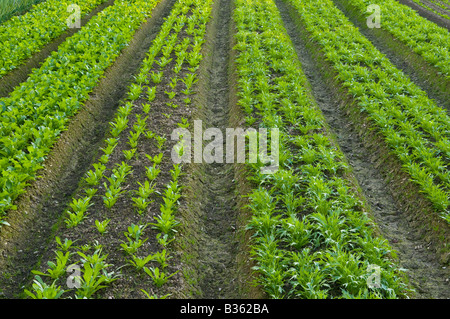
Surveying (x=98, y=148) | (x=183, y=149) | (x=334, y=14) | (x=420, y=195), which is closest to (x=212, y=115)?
(x=183, y=149)

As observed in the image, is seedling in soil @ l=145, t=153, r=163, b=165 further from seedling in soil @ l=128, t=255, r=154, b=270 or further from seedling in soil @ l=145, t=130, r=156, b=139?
seedling in soil @ l=128, t=255, r=154, b=270

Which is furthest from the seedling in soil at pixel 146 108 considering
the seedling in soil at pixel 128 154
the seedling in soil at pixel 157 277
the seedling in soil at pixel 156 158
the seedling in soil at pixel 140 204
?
the seedling in soil at pixel 157 277

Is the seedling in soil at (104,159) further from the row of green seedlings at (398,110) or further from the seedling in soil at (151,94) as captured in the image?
the row of green seedlings at (398,110)

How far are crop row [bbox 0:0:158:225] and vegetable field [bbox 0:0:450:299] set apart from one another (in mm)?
46

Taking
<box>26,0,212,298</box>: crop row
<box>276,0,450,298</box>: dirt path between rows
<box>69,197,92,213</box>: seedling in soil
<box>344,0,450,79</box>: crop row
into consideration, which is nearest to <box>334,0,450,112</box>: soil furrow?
<box>344,0,450,79</box>: crop row

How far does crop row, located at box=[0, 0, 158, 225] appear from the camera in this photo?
6315 mm

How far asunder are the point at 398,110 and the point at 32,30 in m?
11.1

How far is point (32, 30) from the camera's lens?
12211 millimetres

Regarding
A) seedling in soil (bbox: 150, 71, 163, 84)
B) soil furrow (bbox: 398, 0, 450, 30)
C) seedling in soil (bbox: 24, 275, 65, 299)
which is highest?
soil furrow (bbox: 398, 0, 450, 30)

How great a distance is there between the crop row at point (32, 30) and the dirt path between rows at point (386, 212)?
27.0 ft

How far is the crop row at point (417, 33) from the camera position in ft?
36.1

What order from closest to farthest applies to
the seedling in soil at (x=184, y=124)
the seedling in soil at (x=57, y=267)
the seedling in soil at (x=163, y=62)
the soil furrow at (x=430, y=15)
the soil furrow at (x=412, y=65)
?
the seedling in soil at (x=57, y=267)
the seedling in soil at (x=184, y=124)
the soil furrow at (x=412, y=65)
the seedling in soil at (x=163, y=62)
the soil furrow at (x=430, y=15)
